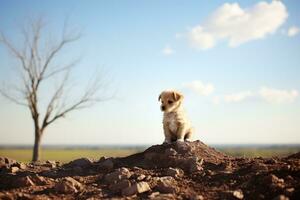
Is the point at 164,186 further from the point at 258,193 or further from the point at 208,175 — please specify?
the point at 258,193

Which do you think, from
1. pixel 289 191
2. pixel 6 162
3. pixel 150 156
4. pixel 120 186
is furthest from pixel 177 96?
pixel 6 162

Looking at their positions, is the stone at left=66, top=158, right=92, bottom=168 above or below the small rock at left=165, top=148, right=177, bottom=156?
below

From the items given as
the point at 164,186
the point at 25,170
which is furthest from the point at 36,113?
the point at 164,186

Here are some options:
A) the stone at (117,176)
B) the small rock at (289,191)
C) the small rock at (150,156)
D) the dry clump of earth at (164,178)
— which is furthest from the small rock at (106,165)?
the small rock at (289,191)

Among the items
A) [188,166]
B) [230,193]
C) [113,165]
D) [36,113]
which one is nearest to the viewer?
[230,193]

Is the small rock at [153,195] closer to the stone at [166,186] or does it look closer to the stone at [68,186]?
the stone at [166,186]

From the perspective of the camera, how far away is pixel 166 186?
7211 millimetres

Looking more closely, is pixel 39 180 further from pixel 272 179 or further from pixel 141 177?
pixel 272 179

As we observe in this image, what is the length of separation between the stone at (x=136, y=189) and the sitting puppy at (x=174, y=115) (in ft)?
9.82

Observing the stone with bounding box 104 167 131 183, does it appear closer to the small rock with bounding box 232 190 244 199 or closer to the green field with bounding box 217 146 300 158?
the small rock with bounding box 232 190 244 199

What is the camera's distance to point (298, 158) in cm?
874

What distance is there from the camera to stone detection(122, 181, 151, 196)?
7.09 m

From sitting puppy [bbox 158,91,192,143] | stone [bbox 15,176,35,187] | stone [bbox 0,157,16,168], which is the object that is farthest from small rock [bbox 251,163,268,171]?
stone [bbox 0,157,16,168]

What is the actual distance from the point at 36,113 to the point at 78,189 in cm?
1401
